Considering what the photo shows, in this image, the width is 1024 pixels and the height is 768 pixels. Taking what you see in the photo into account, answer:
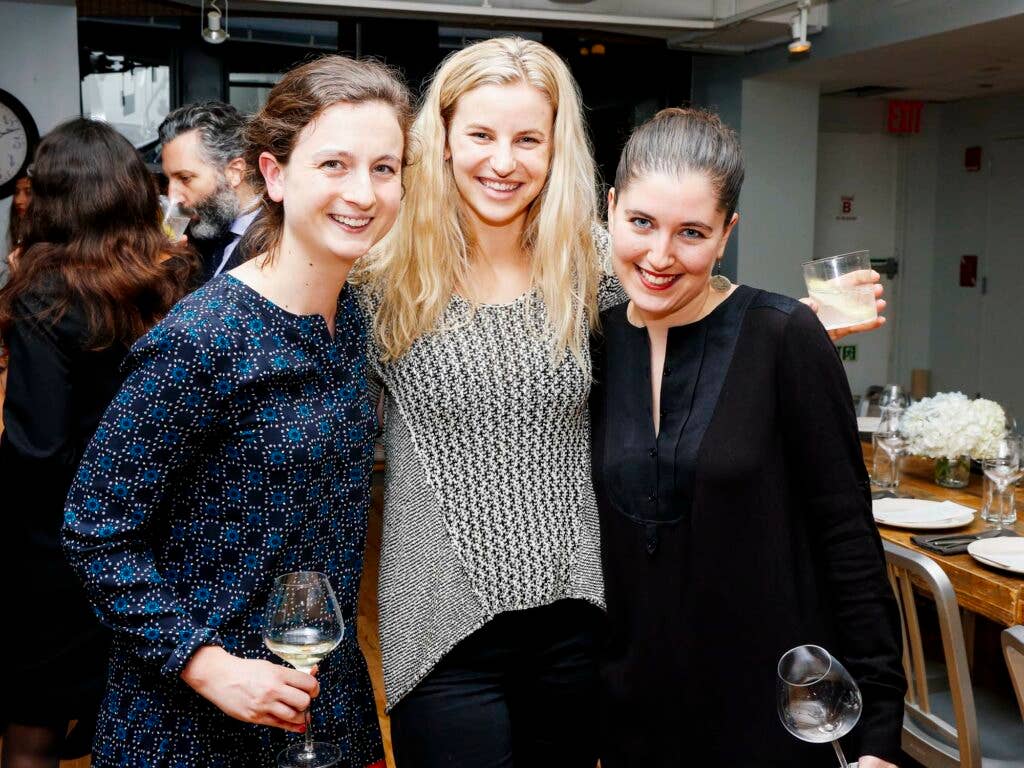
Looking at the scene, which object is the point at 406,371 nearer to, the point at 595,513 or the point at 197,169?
the point at 595,513

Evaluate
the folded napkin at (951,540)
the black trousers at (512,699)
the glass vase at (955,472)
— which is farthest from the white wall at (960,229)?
the black trousers at (512,699)

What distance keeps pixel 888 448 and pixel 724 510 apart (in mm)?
2185

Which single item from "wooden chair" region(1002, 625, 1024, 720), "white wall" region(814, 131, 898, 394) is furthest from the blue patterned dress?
"white wall" region(814, 131, 898, 394)

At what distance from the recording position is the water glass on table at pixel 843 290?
1.90 m

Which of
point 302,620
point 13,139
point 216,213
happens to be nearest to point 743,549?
point 302,620

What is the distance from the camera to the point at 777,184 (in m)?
7.65

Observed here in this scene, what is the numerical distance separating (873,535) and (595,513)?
0.42 metres

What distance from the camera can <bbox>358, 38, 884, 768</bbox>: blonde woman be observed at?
5.27ft

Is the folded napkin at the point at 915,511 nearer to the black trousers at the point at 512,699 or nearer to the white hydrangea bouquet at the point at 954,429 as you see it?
the white hydrangea bouquet at the point at 954,429

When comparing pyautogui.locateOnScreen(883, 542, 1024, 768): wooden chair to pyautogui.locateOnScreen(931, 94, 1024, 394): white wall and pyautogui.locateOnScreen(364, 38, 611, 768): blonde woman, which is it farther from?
pyautogui.locateOnScreen(931, 94, 1024, 394): white wall

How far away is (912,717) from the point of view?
2.64 metres

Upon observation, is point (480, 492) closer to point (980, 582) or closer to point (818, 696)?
point (818, 696)

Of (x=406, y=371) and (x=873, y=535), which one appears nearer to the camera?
(x=873, y=535)

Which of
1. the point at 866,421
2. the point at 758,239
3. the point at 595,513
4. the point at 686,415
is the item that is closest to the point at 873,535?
the point at 686,415
